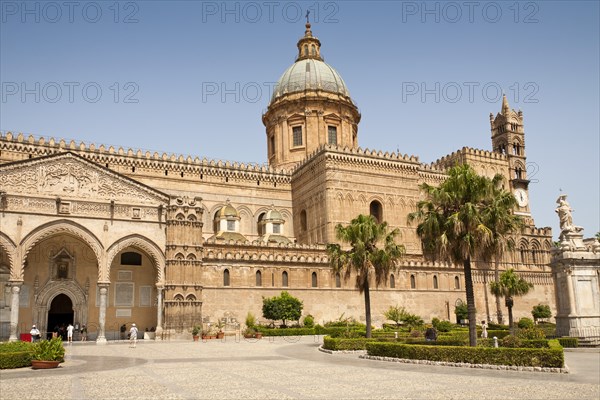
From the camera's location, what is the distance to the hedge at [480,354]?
1698 cm

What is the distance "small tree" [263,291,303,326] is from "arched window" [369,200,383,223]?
13755 millimetres

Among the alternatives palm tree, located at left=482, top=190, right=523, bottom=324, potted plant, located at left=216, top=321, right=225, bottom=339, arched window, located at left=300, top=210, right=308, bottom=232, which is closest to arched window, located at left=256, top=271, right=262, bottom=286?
potted plant, located at left=216, top=321, right=225, bottom=339

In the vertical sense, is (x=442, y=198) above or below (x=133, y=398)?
above

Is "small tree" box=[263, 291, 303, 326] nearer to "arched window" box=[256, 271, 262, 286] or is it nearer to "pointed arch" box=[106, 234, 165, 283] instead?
"arched window" box=[256, 271, 262, 286]

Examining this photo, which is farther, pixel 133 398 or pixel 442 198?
pixel 442 198

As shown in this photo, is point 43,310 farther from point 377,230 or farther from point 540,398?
point 540,398

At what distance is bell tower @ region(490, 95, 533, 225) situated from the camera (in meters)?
61.2

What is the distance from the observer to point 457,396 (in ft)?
41.1

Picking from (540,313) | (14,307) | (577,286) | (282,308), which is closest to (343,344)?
(577,286)

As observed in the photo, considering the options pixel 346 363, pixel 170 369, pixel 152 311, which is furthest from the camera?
pixel 152 311

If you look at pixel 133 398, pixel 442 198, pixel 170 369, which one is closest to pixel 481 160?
pixel 442 198

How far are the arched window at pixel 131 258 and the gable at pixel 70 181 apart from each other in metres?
4.32

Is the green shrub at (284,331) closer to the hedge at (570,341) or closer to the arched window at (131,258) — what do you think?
the arched window at (131,258)

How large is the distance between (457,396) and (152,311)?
3030 cm
